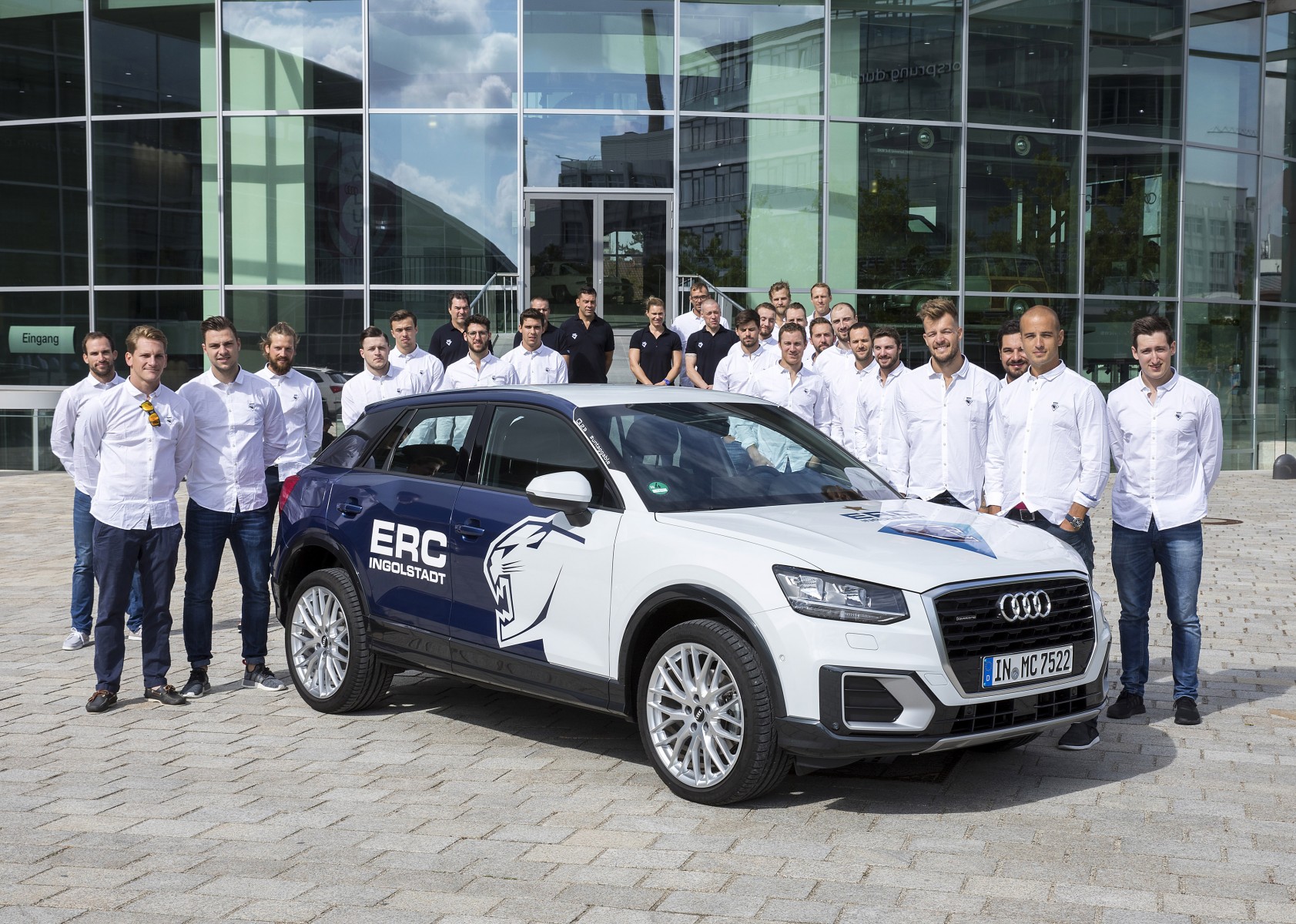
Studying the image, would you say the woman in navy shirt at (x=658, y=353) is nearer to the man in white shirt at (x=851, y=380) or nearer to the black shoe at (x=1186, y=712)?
the man in white shirt at (x=851, y=380)

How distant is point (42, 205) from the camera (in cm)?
2289

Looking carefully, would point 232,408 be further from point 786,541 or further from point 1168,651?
point 1168,651

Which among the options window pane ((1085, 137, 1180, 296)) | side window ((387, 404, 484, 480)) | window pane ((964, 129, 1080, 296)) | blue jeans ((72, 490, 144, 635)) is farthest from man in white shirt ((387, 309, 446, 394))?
window pane ((1085, 137, 1180, 296))

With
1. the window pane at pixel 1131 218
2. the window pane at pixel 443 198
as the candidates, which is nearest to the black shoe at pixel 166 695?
the window pane at pixel 443 198

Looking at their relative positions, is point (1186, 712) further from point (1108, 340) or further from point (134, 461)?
point (1108, 340)

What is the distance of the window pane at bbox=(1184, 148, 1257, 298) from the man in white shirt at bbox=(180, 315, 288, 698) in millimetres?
19511

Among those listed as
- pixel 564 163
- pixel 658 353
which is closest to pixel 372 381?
pixel 658 353

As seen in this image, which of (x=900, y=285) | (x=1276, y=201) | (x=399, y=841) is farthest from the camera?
(x=1276, y=201)

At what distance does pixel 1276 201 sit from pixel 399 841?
79.7ft

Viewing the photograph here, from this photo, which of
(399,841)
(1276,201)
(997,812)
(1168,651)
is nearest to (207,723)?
(399,841)

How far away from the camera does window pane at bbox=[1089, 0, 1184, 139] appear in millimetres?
23000

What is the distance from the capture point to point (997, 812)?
18.4ft

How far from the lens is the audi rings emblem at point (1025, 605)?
5516 millimetres

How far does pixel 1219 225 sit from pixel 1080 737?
66.2 feet
